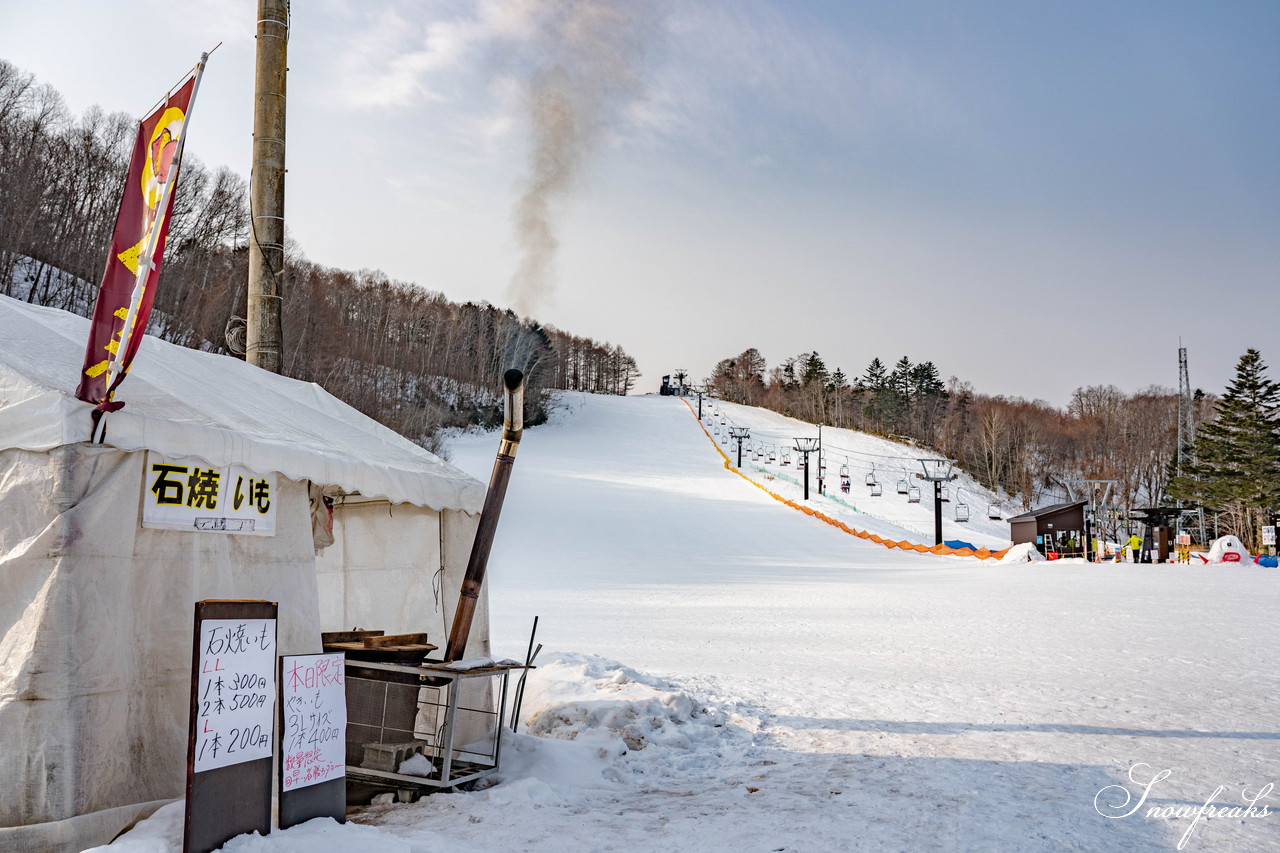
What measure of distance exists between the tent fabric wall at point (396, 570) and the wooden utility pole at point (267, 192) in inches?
78.2

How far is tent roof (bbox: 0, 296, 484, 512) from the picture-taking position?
410cm

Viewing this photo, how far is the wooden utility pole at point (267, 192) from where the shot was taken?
8.07m

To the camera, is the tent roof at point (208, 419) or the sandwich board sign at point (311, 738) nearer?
the tent roof at point (208, 419)

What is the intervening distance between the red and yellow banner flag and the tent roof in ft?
0.69

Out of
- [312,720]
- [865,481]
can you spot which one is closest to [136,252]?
[312,720]

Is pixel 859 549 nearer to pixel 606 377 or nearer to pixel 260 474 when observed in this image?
pixel 260 474

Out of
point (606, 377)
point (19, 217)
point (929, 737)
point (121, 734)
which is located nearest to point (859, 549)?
point (929, 737)

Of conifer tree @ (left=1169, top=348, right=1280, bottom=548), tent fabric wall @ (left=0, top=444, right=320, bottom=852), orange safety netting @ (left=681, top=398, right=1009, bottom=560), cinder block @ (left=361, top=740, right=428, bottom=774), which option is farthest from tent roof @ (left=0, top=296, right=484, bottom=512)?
conifer tree @ (left=1169, top=348, right=1280, bottom=548)

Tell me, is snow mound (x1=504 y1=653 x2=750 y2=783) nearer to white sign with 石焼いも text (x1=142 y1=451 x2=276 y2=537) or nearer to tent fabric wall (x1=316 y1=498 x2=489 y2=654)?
tent fabric wall (x1=316 y1=498 x2=489 y2=654)

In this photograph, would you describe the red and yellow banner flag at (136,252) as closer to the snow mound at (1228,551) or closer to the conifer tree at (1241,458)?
the snow mound at (1228,551)

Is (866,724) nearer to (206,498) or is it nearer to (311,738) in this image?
(311,738)

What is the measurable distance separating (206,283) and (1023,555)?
35.9 m

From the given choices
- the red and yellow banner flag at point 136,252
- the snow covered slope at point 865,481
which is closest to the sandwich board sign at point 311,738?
Result: the red and yellow banner flag at point 136,252

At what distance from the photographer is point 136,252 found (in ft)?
Result: 14.5
